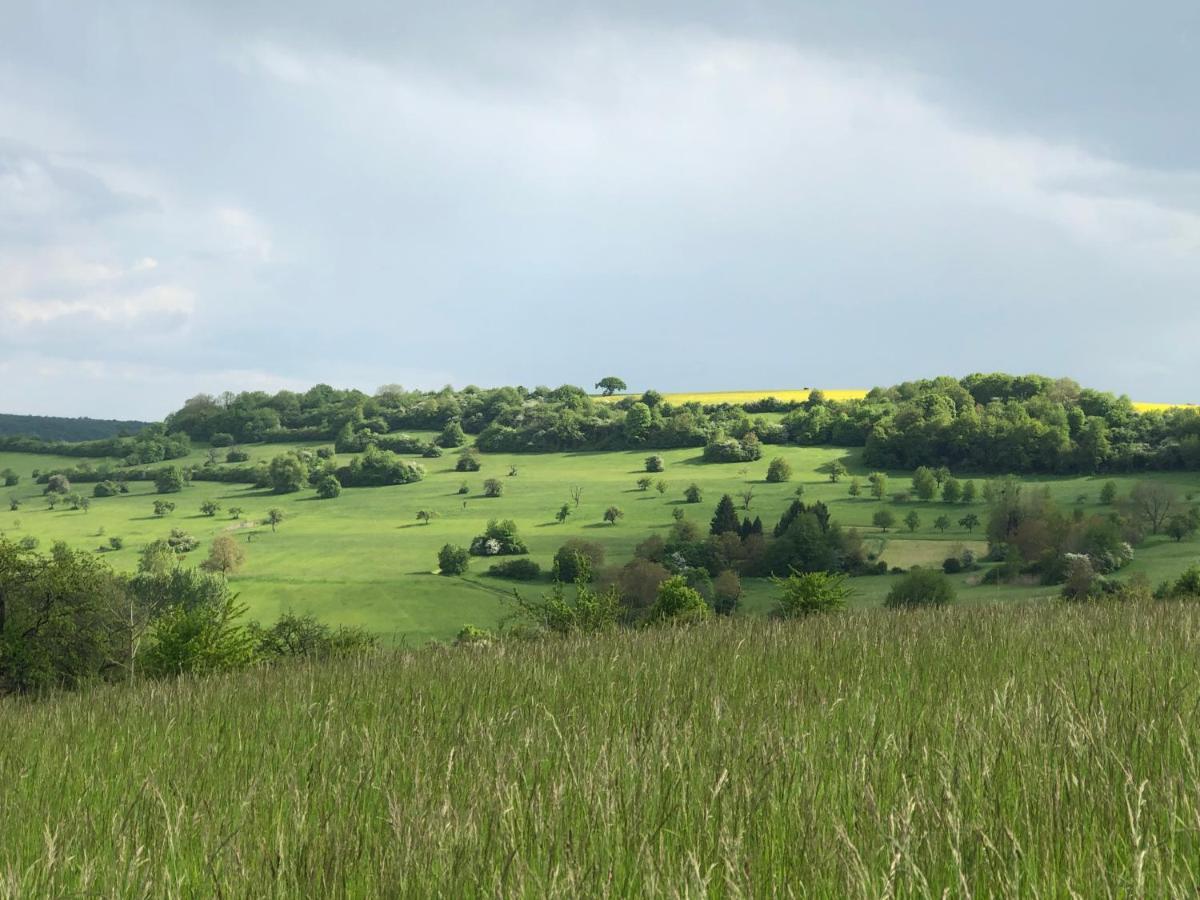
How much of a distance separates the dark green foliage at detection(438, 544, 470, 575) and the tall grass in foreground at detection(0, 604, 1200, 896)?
79.1 m

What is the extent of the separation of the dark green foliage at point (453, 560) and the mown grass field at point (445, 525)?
136 cm

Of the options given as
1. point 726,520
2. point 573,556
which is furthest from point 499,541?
point 726,520

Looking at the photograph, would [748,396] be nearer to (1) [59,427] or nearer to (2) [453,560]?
(2) [453,560]

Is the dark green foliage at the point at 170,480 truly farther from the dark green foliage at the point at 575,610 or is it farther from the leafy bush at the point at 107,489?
the dark green foliage at the point at 575,610

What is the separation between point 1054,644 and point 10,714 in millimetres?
10447

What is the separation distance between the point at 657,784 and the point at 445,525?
335 feet

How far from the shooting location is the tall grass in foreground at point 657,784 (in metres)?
2.77

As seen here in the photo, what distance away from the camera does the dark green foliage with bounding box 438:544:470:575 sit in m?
85.8

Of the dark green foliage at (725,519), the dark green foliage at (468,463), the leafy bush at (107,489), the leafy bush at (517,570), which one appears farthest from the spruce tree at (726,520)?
the leafy bush at (107,489)

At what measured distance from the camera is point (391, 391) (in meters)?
175

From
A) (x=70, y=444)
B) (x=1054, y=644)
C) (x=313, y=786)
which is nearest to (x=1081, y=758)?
(x=313, y=786)

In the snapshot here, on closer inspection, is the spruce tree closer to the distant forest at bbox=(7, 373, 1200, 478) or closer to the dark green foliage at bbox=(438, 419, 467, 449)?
the distant forest at bbox=(7, 373, 1200, 478)

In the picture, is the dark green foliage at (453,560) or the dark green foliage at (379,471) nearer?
the dark green foliage at (453,560)

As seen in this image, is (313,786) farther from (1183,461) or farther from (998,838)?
(1183,461)
